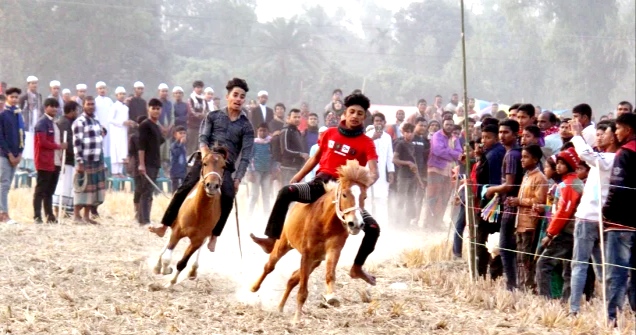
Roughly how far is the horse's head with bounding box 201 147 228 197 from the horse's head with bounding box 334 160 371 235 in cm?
205

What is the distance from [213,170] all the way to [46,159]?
25.9 ft

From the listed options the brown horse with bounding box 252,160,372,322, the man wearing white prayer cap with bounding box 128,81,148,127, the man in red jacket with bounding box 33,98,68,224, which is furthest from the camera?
the man wearing white prayer cap with bounding box 128,81,148,127

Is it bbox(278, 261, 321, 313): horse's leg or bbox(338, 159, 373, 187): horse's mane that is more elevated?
bbox(338, 159, 373, 187): horse's mane

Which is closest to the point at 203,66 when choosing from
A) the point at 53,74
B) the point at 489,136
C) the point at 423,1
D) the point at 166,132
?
the point at 53,74

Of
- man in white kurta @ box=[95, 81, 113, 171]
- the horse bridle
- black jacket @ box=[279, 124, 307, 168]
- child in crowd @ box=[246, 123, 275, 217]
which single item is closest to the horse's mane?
the horse bridle

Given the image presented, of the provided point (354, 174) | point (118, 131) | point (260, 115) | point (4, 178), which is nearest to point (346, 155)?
point (354, 174)

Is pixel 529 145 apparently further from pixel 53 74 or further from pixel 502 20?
pixel 502 20

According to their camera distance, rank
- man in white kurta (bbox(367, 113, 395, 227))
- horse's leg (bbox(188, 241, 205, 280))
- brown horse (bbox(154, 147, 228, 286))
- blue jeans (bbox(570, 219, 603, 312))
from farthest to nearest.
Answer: man in white kurta (bbox(367, 113, 395, 227)), horse's leg (bbox(188, 241, 205, 280)), brown horse (bbox(154, 147, 228, 286)), blue jeans (bbox(570, 219, 603, 312))

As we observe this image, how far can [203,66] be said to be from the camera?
5794 centimetres

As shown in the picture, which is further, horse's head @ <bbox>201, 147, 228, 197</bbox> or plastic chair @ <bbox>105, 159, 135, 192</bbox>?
plastic chair @ <bbox>105, 159, 135, 192</bbox>

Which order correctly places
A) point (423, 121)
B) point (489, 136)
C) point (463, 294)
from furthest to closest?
point (423, 121), point (489, 136), point (463, 294)

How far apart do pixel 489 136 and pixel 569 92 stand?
46.2 m

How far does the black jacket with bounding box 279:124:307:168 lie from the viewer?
21516 mm

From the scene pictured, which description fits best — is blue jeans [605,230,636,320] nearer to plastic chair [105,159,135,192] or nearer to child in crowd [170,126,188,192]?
child in crowd [170,126,188,192]
